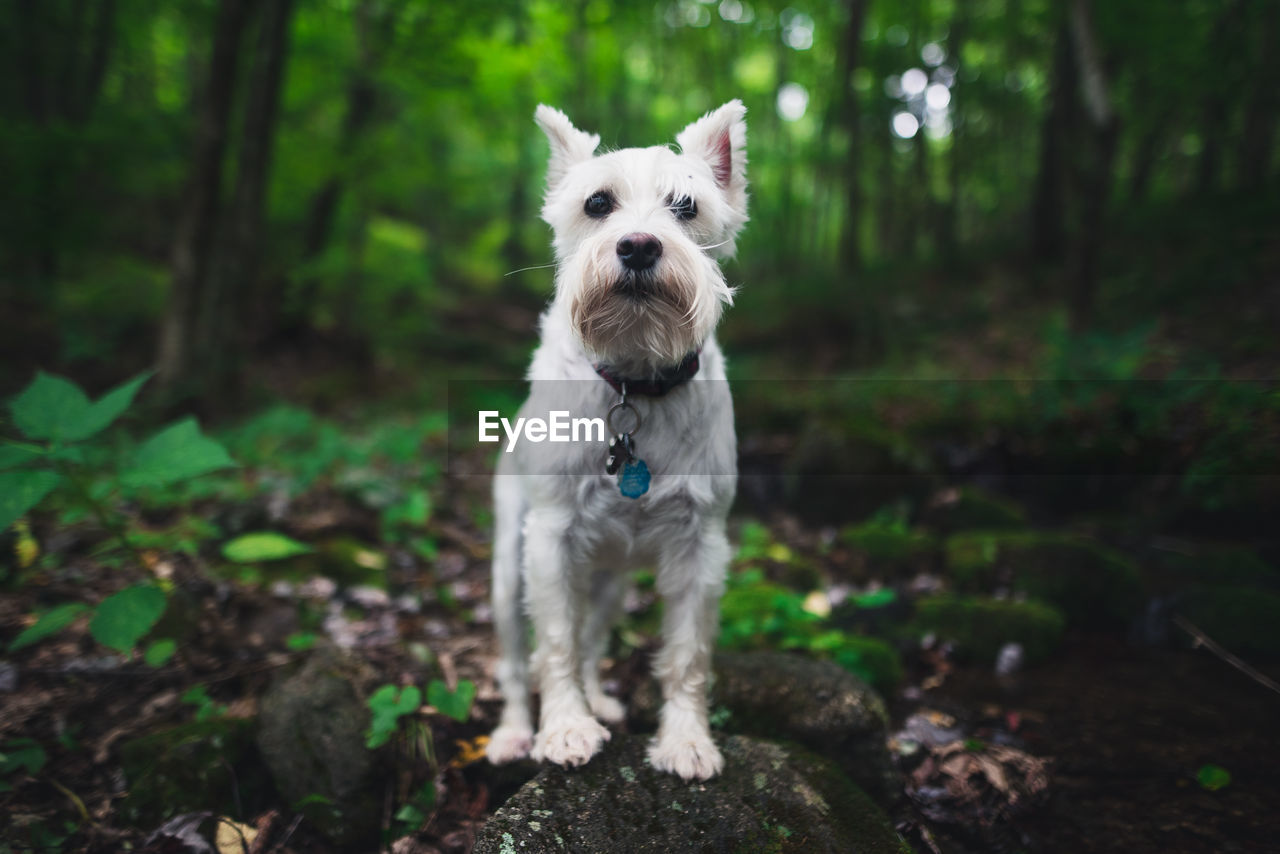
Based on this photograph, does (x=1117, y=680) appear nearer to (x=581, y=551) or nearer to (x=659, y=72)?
(x=581, y=551)

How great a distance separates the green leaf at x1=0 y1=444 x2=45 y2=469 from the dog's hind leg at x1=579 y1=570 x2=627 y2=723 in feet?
7.45

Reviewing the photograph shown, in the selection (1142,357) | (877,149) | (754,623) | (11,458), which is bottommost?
(754,623)

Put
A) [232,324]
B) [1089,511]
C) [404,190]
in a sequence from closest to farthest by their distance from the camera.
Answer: [1089,511] < [232,324] < [404,190]

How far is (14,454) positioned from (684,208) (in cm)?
260

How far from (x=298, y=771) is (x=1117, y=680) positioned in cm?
417

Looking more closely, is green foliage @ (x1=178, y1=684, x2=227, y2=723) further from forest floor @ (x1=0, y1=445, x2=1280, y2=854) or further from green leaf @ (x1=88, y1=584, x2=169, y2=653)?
green leaf @ (x1=88, y1=584, x2=169, y2=653)

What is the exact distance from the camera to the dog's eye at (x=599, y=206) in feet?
8.05

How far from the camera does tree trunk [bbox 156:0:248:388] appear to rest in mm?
6938

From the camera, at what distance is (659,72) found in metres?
20.9

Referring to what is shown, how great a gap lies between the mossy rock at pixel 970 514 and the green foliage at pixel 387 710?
15.4 ft

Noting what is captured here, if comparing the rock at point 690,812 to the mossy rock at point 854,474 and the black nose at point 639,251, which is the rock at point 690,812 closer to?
the black nose at point 639,251

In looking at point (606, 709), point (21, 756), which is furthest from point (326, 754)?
point (606, 709)

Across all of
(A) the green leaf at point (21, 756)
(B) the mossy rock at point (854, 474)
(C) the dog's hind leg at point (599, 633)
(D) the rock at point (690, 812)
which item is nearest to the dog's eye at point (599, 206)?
(C) the dog's hind leg at point (599, 633)

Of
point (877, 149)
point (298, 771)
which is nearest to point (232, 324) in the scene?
point (298, 771)
